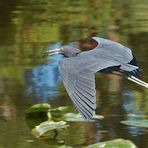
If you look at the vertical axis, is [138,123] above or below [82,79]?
below

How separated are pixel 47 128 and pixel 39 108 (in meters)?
0.38

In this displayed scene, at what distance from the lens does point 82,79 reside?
2.87m

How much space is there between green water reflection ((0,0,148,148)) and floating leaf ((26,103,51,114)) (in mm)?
80

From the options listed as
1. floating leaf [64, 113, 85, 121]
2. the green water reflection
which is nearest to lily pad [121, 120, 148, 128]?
the green water reflection

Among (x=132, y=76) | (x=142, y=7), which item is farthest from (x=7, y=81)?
(x=142, y=7)

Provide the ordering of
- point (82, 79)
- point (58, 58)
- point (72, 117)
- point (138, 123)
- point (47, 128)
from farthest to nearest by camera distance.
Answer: point (58, 58), point (72, 117), point (138, 123), point (47, 128), point (82, 79)

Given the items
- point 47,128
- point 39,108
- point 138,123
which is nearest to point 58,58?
point 39,108

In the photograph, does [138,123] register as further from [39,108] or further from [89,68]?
[89,68]

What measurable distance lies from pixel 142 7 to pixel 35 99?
363cm

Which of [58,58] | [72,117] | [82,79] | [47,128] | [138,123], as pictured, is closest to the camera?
[82,79]

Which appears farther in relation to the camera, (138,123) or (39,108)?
(39,108)

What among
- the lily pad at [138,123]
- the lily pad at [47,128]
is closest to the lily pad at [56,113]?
the lily pad at [47,128]

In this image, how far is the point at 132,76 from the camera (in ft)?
10.8

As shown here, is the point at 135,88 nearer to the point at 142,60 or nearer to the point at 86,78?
the point at 142,60
